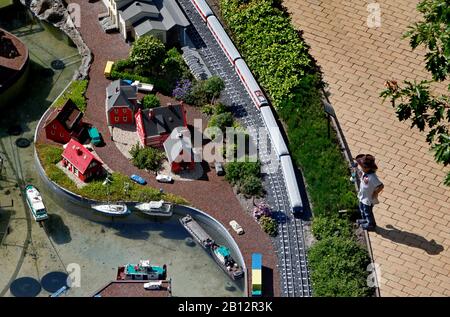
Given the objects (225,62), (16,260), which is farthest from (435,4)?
(16,260)

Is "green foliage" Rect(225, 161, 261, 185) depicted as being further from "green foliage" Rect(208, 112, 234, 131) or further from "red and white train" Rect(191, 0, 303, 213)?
"green foliage" Rect(208, 112, 234, 131)

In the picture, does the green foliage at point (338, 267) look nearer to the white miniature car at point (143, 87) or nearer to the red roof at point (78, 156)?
the red roof at point (78, 156)

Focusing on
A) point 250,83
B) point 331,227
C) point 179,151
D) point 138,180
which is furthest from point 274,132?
point 138,180

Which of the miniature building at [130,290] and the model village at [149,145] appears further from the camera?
the model village at [149,145]

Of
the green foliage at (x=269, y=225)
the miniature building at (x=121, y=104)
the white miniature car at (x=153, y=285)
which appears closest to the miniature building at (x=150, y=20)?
the miniature building at (x=121, y=104)

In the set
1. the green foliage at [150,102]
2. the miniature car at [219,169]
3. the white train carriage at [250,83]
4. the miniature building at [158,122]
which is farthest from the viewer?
the green foliage at [150,102]

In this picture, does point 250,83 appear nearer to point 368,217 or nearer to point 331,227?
point 331,227

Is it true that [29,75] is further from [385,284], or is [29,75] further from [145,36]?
[385,284]

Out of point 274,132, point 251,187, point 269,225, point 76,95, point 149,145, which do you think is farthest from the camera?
point 76,95
